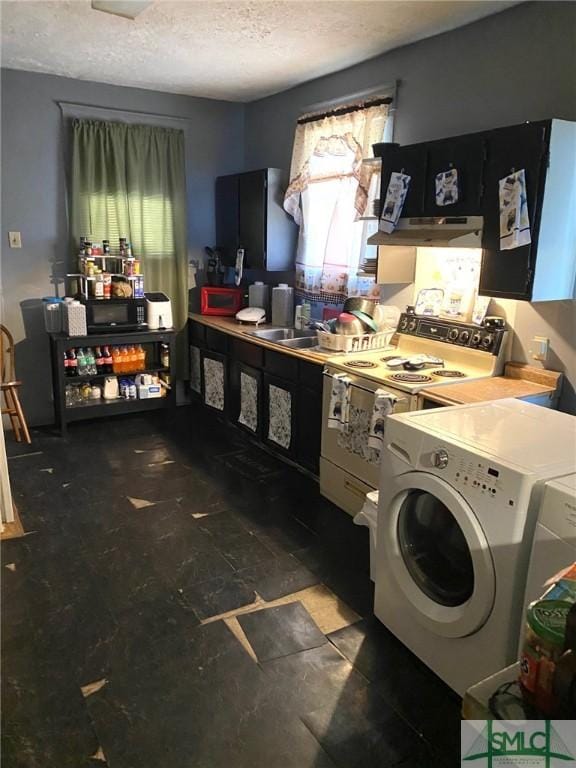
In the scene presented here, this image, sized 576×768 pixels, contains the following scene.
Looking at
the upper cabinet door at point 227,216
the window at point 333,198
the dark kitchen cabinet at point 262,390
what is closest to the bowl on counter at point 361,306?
the window at point 333,198

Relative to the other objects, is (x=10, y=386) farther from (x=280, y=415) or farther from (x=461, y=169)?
(x=461, y=169)

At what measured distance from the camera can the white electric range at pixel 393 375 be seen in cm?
279

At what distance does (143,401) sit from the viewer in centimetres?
452

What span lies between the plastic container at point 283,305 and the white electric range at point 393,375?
3.73ft

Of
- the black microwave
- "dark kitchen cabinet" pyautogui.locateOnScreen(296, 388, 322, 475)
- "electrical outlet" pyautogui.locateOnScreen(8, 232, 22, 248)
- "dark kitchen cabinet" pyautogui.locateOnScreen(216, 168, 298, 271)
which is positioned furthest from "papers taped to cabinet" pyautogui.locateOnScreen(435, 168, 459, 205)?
"electrical outlet" pyautogui.locateOnScreen(8, 232, 22, 248)

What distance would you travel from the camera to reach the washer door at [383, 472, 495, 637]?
68.3 inches

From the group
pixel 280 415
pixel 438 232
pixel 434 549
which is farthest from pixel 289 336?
pixel 434 549

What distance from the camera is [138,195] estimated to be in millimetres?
4516

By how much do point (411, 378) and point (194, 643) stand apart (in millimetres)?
1497

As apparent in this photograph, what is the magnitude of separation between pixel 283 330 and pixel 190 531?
1756mm

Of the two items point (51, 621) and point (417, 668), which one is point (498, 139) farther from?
point (51, 621)

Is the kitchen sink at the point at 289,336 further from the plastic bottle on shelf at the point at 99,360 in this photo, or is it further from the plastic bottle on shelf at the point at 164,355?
the plastic bottle on shelf at the point at 99,360

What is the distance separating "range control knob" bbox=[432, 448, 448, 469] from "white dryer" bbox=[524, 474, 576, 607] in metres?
0.34

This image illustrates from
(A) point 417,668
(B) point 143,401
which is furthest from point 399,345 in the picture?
(B) point 143,401
